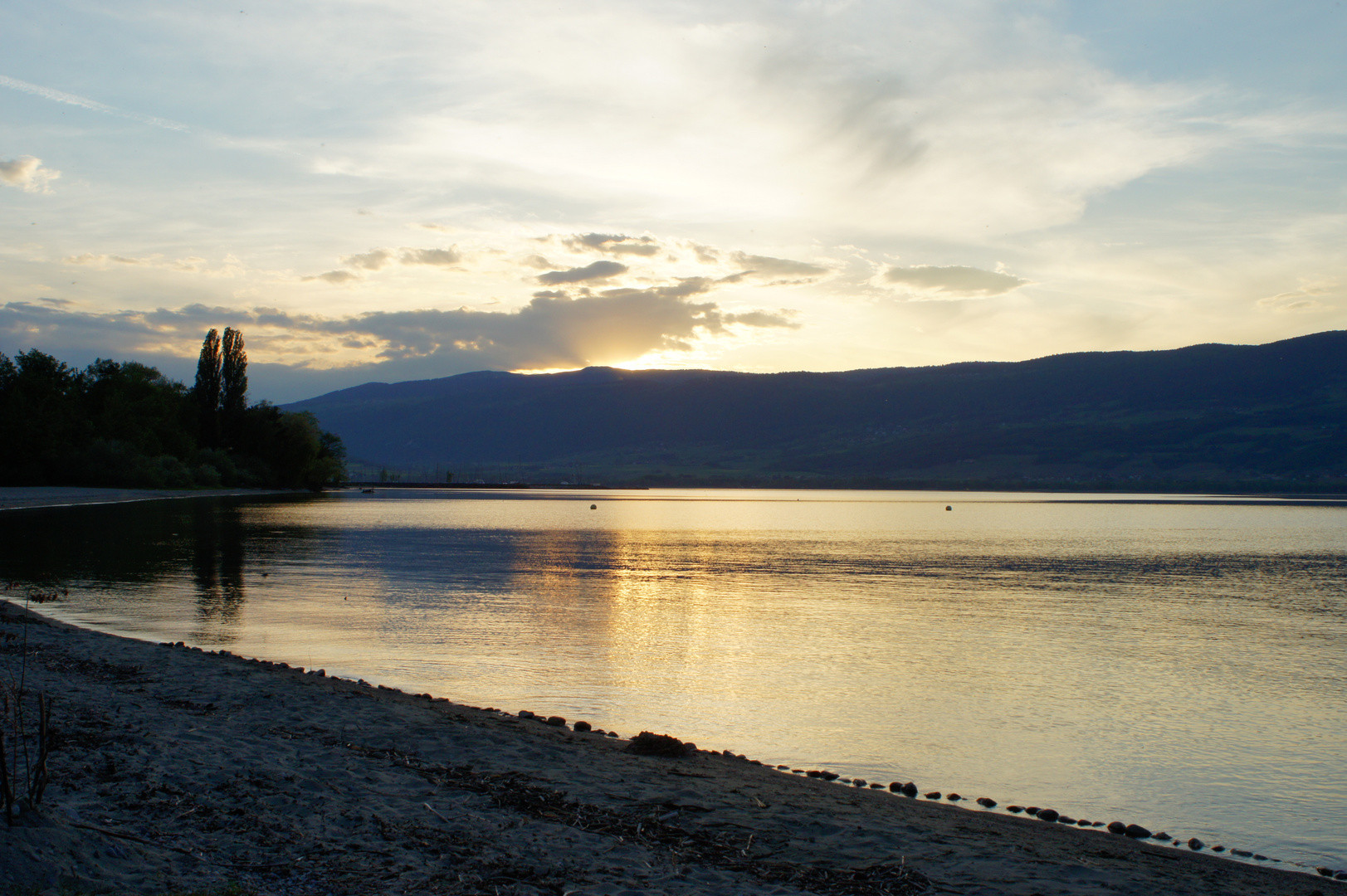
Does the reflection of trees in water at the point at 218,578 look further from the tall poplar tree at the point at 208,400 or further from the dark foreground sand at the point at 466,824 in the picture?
the tall poplar tree at the point at 208,400

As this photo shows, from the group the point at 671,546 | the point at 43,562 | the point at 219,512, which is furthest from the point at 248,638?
the point at 219,512

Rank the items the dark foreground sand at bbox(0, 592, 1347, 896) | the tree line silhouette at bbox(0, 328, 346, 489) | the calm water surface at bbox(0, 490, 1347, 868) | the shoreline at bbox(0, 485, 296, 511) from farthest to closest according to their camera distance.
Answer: the tree line silhouette at bbox(0, 328, 346, 489) → the shoreline at bbox(0, 485, 296, 511) → the calm water surface at bbox(0, 490, 1347, 868) → the dark foreground sand at bbox(0, 592, 1347, 896)

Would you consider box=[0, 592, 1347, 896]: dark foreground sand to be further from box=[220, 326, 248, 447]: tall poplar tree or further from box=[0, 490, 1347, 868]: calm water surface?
box=[220, 326, 248, 447]: tall poplar tree

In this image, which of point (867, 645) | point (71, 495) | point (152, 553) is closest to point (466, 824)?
point (867, 645)

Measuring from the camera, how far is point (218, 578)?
2962 centimetres

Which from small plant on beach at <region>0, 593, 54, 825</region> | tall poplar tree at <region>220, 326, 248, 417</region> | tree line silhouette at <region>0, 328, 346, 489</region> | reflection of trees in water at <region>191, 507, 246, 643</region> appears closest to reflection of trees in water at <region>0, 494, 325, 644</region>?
reflection of trees in water at <region>191, 507, 246, 643</region>

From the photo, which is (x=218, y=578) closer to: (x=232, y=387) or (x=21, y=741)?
(x=21, y=741)

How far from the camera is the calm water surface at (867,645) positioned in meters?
11.6

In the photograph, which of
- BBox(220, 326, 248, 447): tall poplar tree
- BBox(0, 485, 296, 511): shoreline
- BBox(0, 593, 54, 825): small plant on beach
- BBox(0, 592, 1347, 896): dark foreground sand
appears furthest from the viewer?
BBox(220, 326, 248, 447): tall poplar tree

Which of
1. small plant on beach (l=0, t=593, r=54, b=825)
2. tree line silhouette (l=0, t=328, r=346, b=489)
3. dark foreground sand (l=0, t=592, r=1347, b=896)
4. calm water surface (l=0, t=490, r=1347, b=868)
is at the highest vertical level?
tree line silhouette (l=0, t=328, r=346, b=489)

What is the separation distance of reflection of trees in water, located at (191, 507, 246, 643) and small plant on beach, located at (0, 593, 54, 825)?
5.89 metres

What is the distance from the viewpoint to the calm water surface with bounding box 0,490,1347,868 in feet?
38.1

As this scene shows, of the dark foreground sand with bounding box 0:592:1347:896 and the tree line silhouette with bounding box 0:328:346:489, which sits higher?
the tree line silhouette with bounding box 0:328:346:489

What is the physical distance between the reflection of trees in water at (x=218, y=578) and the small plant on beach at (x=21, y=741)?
5.89 meters
